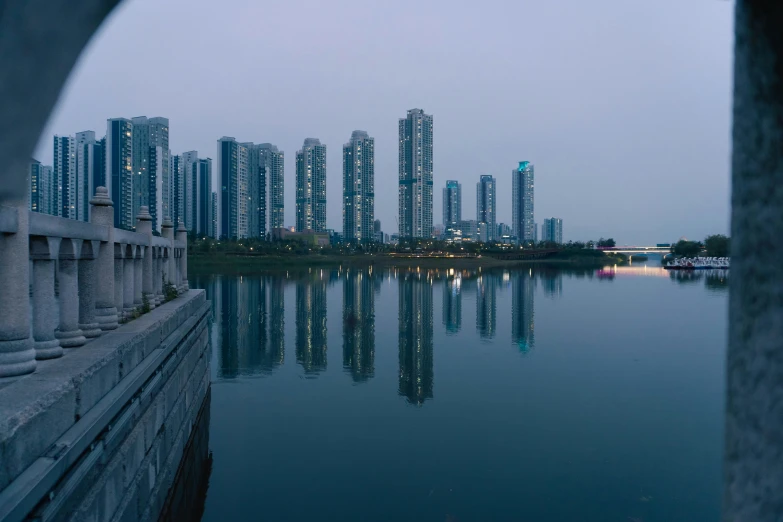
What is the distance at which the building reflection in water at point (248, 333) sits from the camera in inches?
619

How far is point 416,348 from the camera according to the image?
18.3 meters

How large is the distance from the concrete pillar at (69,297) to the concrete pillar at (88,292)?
390 millimetres

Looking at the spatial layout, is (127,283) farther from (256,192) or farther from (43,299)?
(256,192)

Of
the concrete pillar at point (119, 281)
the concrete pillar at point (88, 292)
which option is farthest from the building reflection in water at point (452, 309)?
the concrete pillar at point (88, 292)

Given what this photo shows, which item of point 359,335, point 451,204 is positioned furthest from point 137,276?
point 451,204

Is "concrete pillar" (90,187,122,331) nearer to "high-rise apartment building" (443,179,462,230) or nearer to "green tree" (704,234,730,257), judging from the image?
"green tree" (704,234,730,257)

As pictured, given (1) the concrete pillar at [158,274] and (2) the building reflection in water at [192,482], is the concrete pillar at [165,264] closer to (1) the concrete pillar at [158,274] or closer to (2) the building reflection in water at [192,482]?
(1) the concrete pillar at [158,274]

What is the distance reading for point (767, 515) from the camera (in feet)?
2.32

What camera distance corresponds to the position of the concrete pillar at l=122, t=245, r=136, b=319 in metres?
7.88

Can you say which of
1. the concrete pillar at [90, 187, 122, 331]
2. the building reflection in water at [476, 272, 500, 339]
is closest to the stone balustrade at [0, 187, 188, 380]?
the concrete pillar at [90, 187, 122, 331]

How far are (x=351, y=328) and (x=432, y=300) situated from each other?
11033mm

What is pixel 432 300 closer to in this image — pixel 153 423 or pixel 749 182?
pixel 153 423

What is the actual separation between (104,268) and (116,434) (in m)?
2.79

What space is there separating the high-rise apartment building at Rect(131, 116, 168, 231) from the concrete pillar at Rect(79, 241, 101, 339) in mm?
71611
